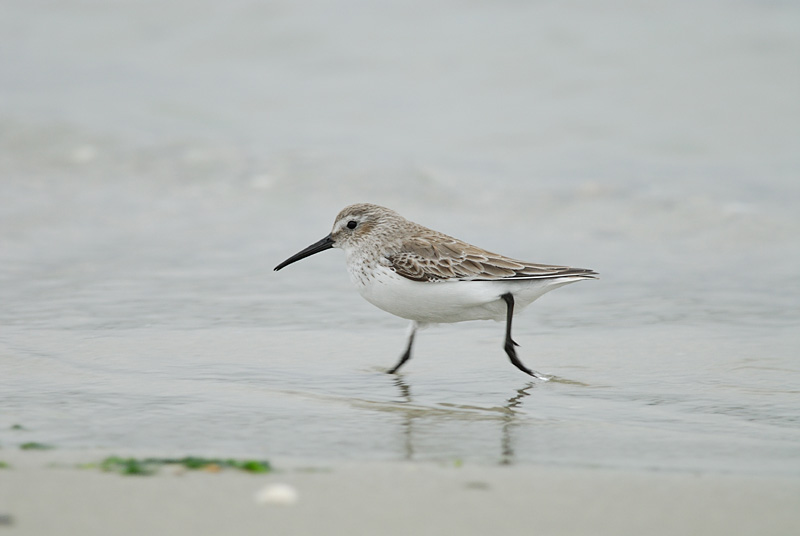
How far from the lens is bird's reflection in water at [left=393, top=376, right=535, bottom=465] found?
3.92 meters

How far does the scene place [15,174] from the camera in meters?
11.0

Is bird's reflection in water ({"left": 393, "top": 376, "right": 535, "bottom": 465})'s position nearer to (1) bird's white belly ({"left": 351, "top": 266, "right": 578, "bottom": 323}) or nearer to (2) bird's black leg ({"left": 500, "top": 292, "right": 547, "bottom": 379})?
(2) bird's black leg ({"left": 500, "top": 292, "right": 547, "bottom": 379})

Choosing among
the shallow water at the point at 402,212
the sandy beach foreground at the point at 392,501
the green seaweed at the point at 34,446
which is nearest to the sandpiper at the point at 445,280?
the shallow water at the point at 402,212

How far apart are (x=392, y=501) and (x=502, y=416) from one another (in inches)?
56.9

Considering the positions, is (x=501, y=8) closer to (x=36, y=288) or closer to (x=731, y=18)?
(x=731, y=18)

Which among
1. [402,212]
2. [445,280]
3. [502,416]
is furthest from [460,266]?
[402,212]

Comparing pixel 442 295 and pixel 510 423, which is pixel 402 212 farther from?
pixel 510 423

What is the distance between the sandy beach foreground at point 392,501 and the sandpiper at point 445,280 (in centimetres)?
208

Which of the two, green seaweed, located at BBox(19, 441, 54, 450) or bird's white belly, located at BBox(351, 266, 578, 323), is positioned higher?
bird's white belly, located at BBox(351, 266, 578, 323)

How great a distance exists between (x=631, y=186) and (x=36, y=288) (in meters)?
6.29

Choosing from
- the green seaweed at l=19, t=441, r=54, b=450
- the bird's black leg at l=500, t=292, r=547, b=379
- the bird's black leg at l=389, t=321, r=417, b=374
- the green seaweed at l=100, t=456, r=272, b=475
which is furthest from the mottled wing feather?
the green seaweed at l=19, t=441, r=54, b=450

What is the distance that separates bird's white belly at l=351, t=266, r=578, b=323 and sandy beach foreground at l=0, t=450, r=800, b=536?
6.97ft

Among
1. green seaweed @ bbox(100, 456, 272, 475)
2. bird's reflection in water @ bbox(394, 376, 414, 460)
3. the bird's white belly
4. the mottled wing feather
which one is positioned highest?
the mottled wing feather

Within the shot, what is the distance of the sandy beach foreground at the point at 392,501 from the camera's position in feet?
9.90
